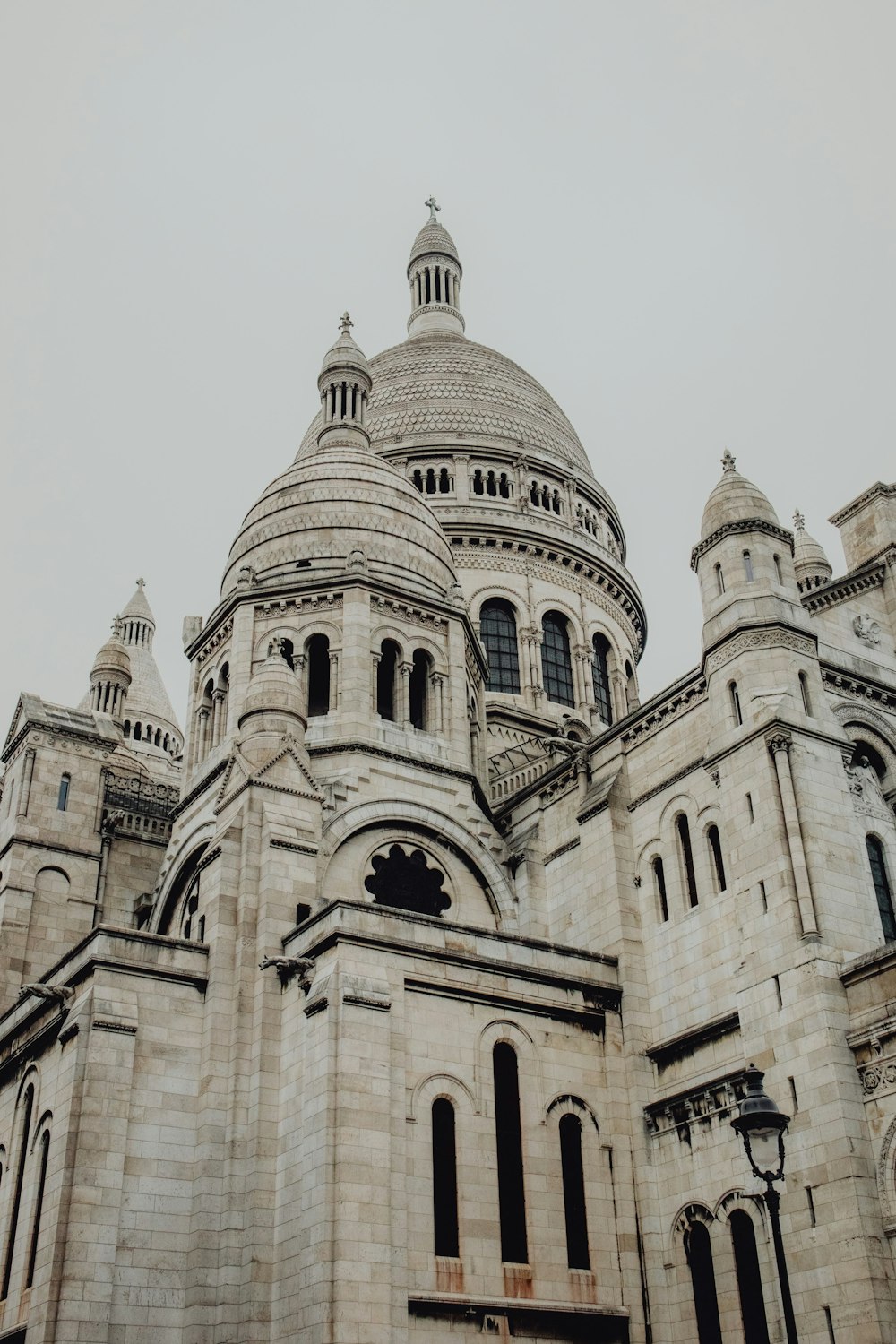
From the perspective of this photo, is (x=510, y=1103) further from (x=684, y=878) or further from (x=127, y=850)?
(x=127, y=850)

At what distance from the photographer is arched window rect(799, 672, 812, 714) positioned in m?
31.1

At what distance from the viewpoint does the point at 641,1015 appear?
31.7 m

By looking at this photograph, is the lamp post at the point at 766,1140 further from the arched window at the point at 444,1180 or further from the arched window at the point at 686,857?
the arched window at the point at 686,857

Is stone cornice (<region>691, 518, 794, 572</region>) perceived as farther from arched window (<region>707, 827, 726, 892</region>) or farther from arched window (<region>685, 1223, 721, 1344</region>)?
arched window (<region>685, 1223, 721, 1344</region>)

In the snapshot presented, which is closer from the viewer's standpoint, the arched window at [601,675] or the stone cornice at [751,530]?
the stone cornice at [751,530]

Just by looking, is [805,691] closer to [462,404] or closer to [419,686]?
A: [419,686]

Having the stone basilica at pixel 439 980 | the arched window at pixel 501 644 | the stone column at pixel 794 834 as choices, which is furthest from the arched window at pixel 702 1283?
the arched window at pixel 501 644

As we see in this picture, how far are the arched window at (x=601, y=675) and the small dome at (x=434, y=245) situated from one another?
28004 mm

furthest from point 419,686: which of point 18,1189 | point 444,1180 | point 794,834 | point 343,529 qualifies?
point 18,1189

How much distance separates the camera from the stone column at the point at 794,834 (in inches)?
1096

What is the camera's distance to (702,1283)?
2808cm

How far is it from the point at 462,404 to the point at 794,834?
113 feet

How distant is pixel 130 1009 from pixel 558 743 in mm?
18061

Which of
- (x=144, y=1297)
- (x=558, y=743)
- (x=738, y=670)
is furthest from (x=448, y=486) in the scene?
(x=144, y=1297)
